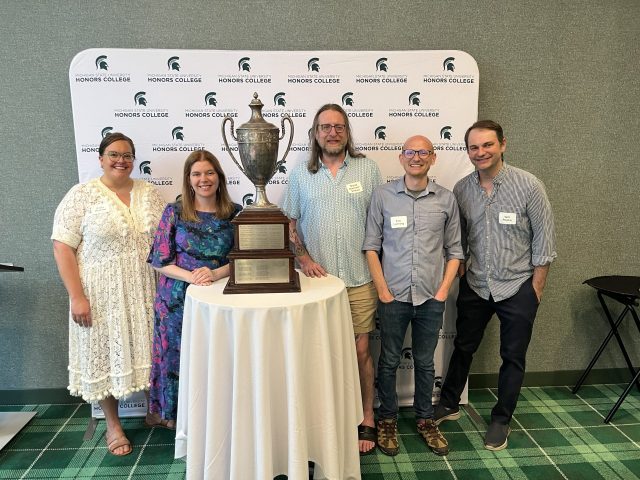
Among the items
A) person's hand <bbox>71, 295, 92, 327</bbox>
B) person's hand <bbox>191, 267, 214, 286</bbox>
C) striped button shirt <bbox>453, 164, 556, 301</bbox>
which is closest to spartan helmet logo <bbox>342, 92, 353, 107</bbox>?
striped button shirt <bbox>453, 164, 556, 301</bbox>

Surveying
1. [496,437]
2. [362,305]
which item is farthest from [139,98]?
[496,437]

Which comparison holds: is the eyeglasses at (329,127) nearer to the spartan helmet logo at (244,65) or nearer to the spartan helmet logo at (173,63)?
the spartan helmet logo at (244,65)

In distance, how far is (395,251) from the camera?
2236mm

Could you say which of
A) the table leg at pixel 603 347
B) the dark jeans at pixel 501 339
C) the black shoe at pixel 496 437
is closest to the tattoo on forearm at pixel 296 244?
the dark jeans at pixel 501 339

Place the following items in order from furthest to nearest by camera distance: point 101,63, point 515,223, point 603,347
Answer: point 603,347, point 101,63, point 515,223

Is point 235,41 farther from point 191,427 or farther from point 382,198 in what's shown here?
point 191,427

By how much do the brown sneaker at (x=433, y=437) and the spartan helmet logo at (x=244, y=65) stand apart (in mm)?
2088

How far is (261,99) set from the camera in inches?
101

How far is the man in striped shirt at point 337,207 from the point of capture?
2.27 metres

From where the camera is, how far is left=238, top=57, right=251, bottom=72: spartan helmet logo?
2.54 metres

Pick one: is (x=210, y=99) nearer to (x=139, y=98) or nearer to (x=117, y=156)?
(x=139, y=98)

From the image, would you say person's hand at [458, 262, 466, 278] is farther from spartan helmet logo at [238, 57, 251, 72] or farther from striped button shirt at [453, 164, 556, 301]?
spartan helmet logo at [238, 57, 251, 72]

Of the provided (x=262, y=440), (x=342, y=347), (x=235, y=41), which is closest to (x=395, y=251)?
(x=342, y=347)

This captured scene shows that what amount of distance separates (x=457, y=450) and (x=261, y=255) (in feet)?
4.80
